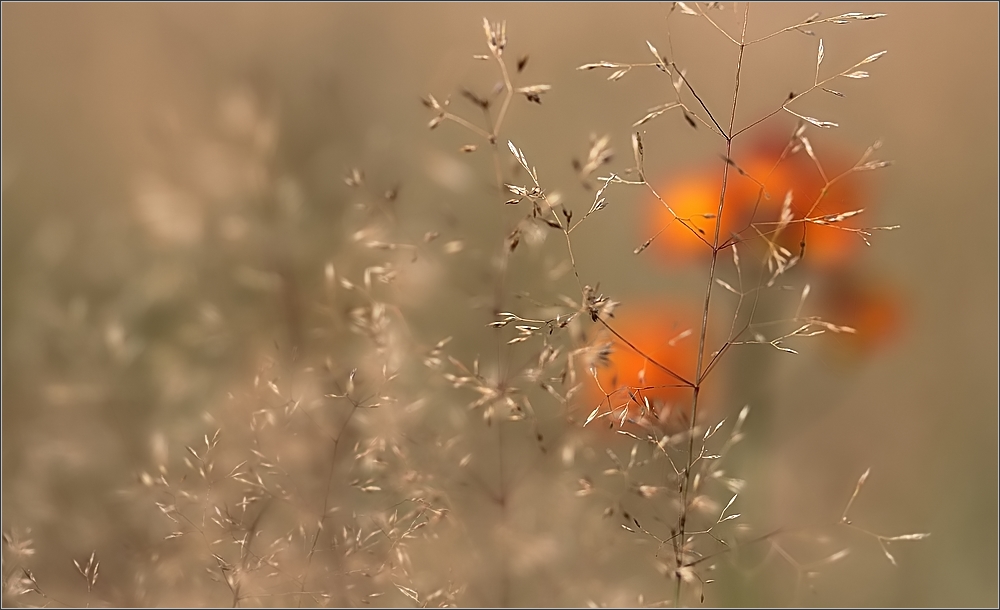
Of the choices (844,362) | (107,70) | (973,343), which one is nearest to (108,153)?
(107,70)

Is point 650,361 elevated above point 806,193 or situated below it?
below

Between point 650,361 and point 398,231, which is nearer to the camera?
point 650,361

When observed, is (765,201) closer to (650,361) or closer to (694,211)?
(694,211)

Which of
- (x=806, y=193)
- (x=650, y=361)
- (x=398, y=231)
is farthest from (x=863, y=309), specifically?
(x=398, y=231)

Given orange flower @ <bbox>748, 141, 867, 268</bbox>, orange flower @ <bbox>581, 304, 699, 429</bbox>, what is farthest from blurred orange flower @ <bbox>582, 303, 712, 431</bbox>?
orange flower @ <bbox>748, 141, 867, 268</bbox>

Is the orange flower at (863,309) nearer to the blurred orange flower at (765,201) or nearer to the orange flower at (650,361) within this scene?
the blurred orange flower at (765,201)

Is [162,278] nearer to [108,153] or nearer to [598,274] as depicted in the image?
[108,153]

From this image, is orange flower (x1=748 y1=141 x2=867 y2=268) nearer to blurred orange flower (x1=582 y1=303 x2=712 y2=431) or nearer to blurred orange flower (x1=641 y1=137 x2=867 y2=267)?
blurred orange flower (x1=641 y1=137 x2=867 y2=267)
